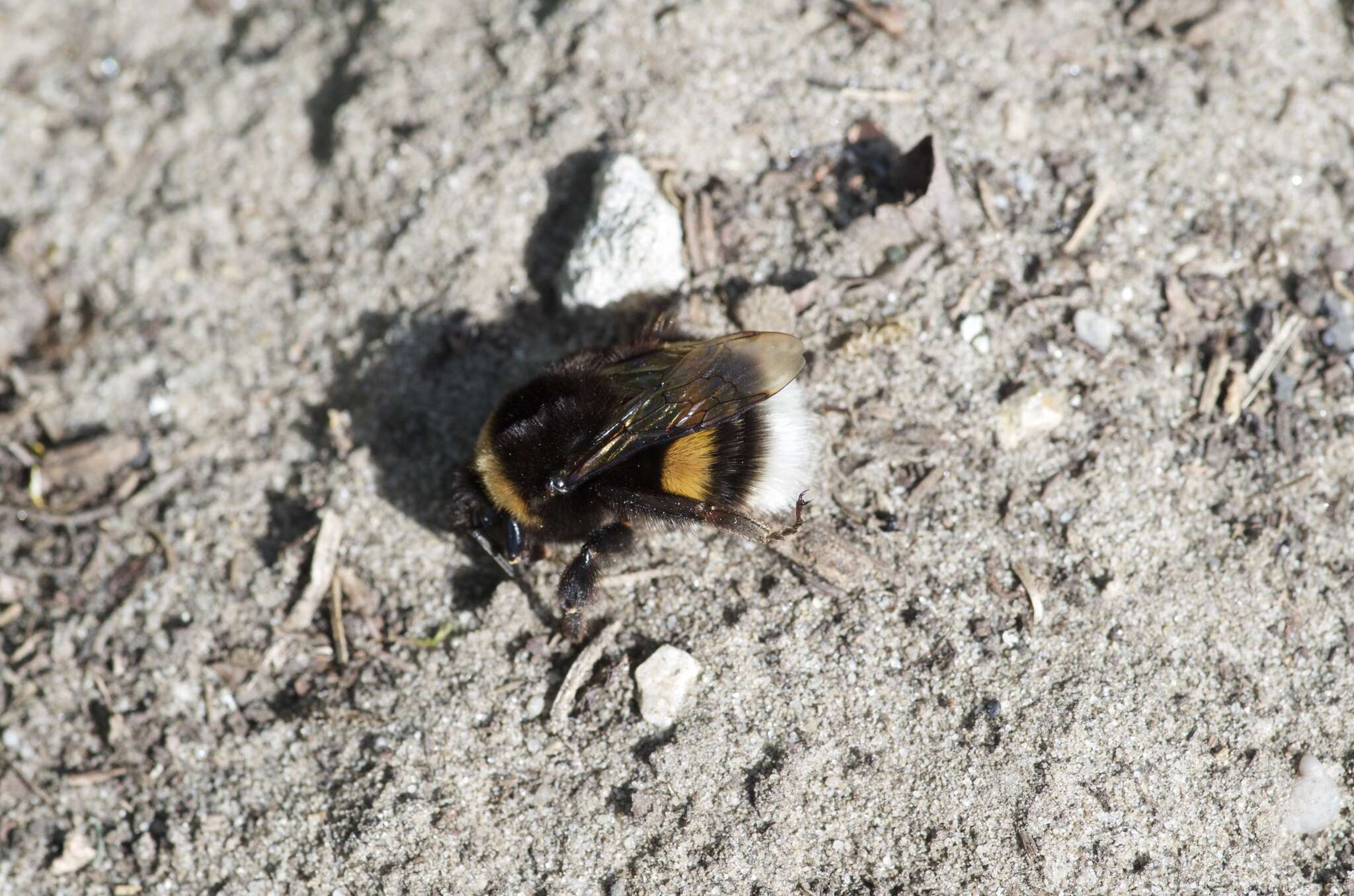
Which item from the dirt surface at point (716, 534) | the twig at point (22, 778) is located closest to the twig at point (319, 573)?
the dirt surface at point (716, 534)

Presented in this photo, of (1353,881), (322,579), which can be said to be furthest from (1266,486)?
(322,579)

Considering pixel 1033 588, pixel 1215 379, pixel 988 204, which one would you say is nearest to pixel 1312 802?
pixel 1033 588

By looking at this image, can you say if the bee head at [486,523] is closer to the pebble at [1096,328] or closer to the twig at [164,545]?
the twig at [164,545]

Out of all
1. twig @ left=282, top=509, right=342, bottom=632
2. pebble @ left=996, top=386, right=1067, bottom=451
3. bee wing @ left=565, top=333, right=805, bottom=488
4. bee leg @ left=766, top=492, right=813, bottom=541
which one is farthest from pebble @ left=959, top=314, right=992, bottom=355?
twig @ left=282, top=509, right=342, bottom=632

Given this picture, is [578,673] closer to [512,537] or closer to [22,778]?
[512,537]

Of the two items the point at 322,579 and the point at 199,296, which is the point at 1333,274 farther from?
the point at 199,296
